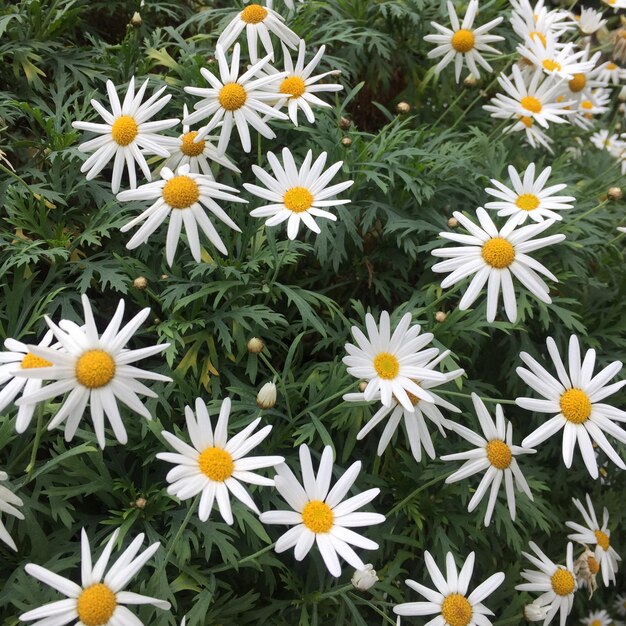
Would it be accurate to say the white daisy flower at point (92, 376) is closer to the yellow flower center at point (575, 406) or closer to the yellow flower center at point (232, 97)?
the yellow flower center at point (232, 97)

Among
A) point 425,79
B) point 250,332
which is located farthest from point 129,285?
point 425,79

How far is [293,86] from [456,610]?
4.11 ft

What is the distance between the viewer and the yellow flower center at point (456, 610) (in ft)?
4.12

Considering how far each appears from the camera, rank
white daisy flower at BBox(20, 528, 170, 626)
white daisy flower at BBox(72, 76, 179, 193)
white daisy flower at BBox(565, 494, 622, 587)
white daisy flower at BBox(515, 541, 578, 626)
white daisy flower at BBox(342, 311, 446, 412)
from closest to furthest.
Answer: white daisy flower at BBox(20, 528, 170, 626) → white daisy flower at BBox(342, 311, 446, 412) → white daisy flower at BBox(72, 76, 179, 193) → white daisy flower at BBox(515, 541, 578, 626) → white daisy flower at BBox(565, 494, 622, 587)

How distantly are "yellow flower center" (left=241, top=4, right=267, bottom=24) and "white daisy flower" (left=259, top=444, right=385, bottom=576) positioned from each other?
1.14 meters

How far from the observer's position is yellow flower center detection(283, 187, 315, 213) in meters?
1.39

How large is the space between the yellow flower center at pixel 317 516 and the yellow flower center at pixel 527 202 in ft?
2.95

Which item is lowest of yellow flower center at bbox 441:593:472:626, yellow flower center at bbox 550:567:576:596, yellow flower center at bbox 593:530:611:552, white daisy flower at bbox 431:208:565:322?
yellow flower center at bbox 441:593:472:626

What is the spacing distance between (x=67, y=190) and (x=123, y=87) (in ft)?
1.22

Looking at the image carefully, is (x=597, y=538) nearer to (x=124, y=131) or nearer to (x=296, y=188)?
(x=296, y=188)

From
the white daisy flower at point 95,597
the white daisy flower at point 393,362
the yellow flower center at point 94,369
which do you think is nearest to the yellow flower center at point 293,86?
the white daisy flower at point 393,362

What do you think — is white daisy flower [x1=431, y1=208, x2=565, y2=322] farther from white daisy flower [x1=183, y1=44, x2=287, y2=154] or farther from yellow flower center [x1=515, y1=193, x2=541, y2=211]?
white daisy flower [x1=183, y1=44, x2=287, y2=154]

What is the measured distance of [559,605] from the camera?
Result: 1.54 m

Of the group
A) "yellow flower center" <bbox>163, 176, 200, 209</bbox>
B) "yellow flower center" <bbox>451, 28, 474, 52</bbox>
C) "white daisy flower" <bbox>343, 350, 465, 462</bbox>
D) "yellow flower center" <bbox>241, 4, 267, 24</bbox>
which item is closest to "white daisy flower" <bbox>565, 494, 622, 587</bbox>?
"white daisy flower" <bbox>343, 350, 465, 462</bbox>
